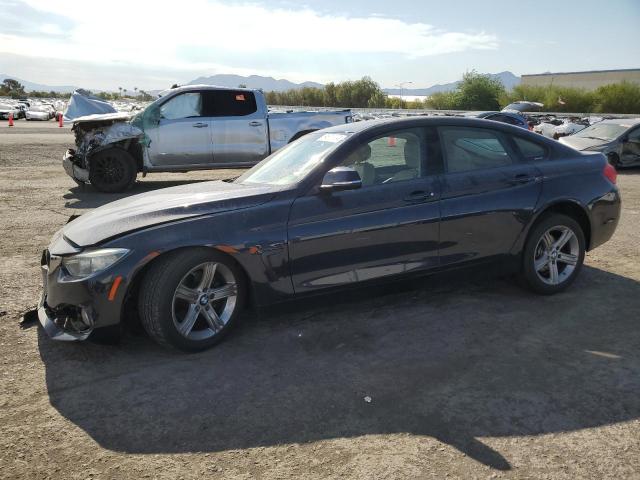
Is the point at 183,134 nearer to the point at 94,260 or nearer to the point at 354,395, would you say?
the point at 94,260

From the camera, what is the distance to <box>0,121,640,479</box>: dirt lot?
104 inches

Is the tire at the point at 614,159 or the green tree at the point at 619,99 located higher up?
the green tree at the point at 619,99

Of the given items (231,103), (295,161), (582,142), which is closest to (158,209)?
(295,161)

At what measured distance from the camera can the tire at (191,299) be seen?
3568 mm

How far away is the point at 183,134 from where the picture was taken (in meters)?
11.1

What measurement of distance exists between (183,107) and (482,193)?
8.11 metres

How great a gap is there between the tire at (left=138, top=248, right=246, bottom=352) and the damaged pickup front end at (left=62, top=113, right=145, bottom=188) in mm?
7598

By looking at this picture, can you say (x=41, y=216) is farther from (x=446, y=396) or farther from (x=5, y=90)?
(x=5, y=90)

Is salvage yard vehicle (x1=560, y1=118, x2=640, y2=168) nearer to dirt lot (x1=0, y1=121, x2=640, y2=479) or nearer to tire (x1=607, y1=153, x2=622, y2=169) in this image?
tire (x1=607, y1=153, x2=622, y2=169)

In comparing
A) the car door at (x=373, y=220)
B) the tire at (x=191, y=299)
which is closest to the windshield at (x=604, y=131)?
the car door at (x=373, y=220)

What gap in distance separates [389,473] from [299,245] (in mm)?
1741

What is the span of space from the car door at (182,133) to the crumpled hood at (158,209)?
6.94 meters

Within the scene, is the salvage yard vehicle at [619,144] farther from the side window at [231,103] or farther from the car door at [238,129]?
the side window at [231,103]

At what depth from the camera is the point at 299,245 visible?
3.87 meters
